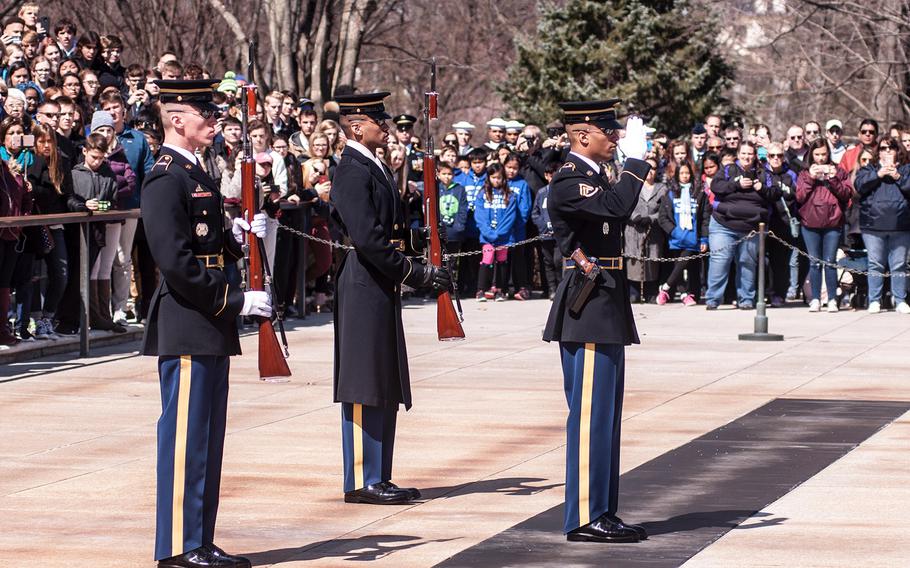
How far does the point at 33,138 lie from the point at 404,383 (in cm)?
722

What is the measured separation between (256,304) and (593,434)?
167 centimetres

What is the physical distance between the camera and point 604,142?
26.8ft

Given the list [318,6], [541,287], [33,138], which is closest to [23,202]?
[33,138]

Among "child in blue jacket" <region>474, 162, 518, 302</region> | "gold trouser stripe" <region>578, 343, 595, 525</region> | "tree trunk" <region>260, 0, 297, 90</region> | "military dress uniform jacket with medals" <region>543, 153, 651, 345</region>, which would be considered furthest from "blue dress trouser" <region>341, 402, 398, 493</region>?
"tree trunk" <region>260, 0, 297, 90</region>

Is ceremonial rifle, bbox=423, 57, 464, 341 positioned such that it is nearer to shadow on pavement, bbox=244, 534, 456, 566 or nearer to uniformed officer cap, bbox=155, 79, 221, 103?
shadow on pavement, bbox=244, 534, 456, 566

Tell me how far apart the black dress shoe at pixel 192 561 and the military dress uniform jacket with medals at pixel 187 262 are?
2.69ft

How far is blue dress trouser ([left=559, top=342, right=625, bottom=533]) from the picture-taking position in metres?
7.93

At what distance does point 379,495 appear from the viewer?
8.91m

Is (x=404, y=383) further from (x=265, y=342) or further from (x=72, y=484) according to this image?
(x=72, y=484)

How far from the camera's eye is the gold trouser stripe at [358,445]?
29.3 feet

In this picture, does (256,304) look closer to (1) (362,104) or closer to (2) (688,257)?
(1) (362,104)

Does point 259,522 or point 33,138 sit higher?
point 33,138

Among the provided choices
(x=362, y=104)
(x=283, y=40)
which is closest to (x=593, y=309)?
(x=362, y=104)

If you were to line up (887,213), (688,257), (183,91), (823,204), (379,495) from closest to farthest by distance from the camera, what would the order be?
(183,91)
(379,495)
(887,213)
(823,204)
(688,257)
